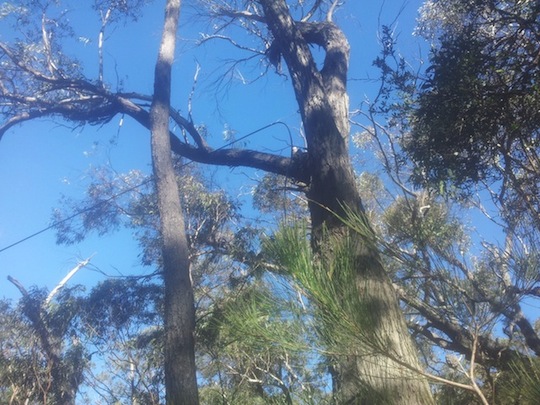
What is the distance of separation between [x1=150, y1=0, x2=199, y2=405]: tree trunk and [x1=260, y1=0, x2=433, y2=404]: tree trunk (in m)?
1.44

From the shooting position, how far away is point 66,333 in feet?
29.0

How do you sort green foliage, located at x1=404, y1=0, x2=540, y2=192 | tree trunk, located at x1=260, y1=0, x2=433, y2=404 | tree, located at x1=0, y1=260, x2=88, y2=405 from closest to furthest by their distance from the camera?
1. tree trunk, located at x1=260, y1=0, x2=433, y2=404
2. green foliage, located at x1=404, y1=0, x2=540, y2=192
3. tree, located at x1=0, y1=260, x2=88, y2=405

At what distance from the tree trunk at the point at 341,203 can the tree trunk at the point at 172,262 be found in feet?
4.71

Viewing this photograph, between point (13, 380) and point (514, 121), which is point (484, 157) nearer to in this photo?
point (514, 121)

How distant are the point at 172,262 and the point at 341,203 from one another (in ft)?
6.01

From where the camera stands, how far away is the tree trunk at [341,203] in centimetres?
241

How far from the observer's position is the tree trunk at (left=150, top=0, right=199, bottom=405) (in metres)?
3.99

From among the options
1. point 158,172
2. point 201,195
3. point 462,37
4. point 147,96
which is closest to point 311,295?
point 462,37

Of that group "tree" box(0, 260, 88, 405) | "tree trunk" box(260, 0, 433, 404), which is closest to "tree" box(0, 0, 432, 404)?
"tree trunk" box(260, 0, 433, 404)

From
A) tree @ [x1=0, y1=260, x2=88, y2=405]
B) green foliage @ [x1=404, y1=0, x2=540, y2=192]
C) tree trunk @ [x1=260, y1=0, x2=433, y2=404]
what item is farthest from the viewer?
tree @ [x1=0, y1=260, x2=88, y2=405]

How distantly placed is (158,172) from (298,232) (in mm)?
3493

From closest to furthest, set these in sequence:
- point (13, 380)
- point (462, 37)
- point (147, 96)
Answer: point (462, 37) < point (147, 96) < point (13, 380)

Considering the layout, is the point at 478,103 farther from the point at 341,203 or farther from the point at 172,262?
the point at 172,262

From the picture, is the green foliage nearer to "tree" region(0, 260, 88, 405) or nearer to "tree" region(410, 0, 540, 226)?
"tree" region(410, 0, 540, 226)
